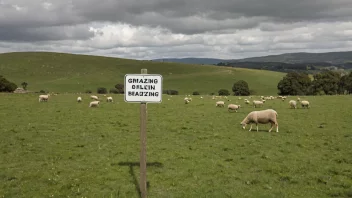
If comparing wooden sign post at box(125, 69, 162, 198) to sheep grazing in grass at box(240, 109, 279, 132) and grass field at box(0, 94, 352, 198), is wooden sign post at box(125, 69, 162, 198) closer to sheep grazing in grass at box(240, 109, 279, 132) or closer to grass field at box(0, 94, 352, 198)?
grass field at box(0, 94, 352, 198)

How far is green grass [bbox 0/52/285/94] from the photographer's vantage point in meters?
129

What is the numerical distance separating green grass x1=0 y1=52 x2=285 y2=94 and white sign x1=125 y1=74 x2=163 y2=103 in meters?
110

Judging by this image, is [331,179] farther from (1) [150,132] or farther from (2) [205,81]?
(2) [205,81]

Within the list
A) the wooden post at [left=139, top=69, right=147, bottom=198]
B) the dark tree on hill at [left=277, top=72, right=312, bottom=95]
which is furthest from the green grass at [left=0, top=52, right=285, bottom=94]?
the wooden post at [left=139, top=69, right=147, bottom=198]

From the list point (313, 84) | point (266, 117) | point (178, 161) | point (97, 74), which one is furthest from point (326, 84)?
point (97, 74)

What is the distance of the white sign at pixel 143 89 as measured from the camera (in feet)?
30.7

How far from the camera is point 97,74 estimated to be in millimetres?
155000

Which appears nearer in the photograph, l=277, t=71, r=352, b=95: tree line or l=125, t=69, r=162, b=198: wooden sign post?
l=125, t=69, r=162, b=198: wooden sign post

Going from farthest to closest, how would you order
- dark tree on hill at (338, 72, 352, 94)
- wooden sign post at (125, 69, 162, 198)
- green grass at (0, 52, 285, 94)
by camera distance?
green grass at (0, 52, 285, 94) < dark tree on hill at (338, 72, 352, 94) < wooden sign post at (125, 69, 162, 198)

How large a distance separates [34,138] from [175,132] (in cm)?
942

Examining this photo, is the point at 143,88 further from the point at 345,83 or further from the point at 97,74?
the point at 97,74

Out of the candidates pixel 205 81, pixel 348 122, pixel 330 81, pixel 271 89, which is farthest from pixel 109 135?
pixel 205 81

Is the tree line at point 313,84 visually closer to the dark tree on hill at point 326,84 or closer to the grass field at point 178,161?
the dark tree on hill at point 326,84

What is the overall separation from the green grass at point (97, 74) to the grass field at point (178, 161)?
96.7 meters
